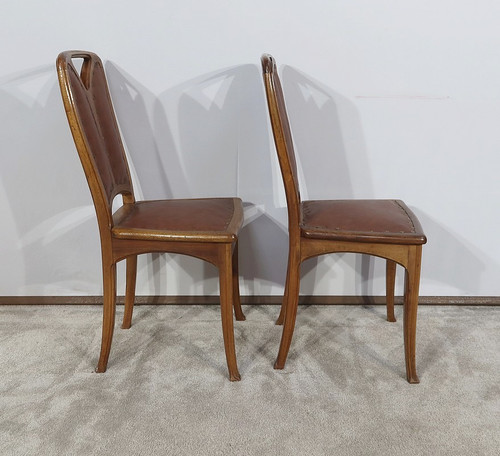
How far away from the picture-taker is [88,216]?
2162 millimetres

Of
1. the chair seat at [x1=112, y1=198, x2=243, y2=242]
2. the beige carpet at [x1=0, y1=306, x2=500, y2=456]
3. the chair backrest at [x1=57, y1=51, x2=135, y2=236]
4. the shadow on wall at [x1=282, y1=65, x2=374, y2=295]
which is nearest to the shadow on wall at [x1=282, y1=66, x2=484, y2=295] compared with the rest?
the shadow on wall at [x1=282, y1=65, x2=374, y2=295]

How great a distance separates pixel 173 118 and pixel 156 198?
0.30 metres

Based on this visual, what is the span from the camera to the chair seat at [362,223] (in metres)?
1.66

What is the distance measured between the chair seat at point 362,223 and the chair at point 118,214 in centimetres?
24

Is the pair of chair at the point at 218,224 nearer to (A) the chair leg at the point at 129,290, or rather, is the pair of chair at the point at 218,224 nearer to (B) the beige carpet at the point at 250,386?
(B) the beige carpet at the point at 250,386

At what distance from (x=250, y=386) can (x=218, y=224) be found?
0.50 m

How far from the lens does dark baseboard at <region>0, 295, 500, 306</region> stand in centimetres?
223

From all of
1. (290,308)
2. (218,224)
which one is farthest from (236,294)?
(218,224)

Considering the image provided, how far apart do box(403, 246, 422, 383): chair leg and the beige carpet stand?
0.05 metres

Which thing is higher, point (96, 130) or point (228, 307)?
point (96, 130)

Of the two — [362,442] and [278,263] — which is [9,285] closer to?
[278,263]

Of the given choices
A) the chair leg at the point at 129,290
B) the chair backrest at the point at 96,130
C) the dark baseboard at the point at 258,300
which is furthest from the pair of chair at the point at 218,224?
the dark baseboard at the point at 258,300

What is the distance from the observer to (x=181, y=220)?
1742mm

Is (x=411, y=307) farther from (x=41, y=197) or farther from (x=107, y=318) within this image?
(x=41, y=197)
